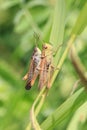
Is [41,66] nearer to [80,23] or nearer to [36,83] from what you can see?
[80,23]

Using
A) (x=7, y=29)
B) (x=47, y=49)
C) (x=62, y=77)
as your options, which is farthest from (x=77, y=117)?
(x=7, y=29)

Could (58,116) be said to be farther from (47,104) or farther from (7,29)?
(7,29)

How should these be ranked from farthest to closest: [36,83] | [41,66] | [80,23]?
[36,83] < [41,66] < [80,23]

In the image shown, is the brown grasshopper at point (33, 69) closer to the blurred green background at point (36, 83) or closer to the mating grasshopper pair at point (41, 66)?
the mating grasshopper pair at point (41, 66)

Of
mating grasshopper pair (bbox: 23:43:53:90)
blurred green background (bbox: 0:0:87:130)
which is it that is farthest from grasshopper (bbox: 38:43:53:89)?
blurred green background (bbox: 0:0:87:130)

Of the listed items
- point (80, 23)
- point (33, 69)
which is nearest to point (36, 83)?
point (33, 69)

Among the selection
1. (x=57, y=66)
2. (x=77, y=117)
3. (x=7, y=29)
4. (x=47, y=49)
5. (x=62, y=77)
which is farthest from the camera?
(x=7, y=29)

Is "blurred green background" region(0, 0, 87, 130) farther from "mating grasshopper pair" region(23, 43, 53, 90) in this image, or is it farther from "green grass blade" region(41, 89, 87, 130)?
"green grass blade" region(41, 89, 87, 130)

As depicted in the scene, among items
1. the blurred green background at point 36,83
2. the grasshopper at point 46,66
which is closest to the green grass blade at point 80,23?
the grasshopper at point 46,66
